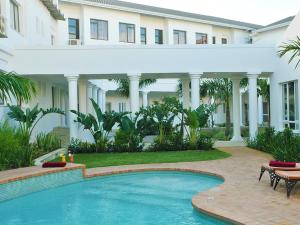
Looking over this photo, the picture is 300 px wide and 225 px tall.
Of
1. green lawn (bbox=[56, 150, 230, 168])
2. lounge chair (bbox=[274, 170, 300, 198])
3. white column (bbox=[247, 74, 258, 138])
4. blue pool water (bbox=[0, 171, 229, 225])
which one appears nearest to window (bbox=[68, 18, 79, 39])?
green lawn (bbox=[56, 150, 230, 168])

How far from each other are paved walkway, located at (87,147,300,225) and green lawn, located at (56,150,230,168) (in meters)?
1.02

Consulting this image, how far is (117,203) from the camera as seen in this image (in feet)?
32.6

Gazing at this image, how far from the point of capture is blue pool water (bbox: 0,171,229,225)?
8.45m

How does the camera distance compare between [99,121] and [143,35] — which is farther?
[143,35]

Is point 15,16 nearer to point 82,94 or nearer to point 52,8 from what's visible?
point 82,94

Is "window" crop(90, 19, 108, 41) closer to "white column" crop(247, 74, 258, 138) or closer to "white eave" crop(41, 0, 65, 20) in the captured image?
"white eave" crop(41, 0, 65, 20)

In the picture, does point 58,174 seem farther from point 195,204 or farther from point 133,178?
point 195,204

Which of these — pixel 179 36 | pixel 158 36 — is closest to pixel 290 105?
pixel 158 36

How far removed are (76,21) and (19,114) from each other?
19059 mm

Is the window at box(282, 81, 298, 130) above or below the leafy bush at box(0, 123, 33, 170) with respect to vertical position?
above

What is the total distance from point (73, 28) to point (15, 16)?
14404 millimetres

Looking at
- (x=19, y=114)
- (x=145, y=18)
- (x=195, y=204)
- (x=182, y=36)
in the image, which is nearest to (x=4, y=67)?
(x=19, y=114)

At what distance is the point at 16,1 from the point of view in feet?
63.4

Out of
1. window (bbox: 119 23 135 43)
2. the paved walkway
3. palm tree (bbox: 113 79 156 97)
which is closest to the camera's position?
the paved walkway
